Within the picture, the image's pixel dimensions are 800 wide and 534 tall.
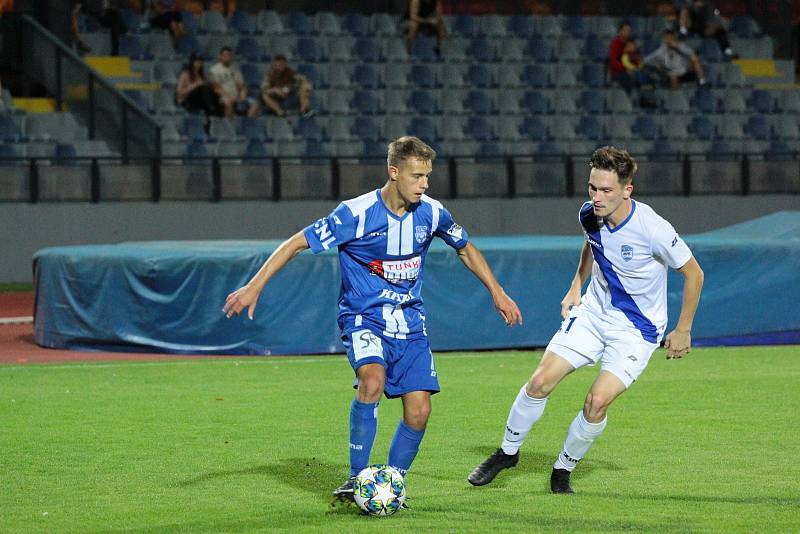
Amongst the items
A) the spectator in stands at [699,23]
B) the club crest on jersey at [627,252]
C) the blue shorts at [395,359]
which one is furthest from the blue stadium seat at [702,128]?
the blue shorts at [395,359]

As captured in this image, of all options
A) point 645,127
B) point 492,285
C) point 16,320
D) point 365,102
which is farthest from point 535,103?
point 492,285

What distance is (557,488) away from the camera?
25.1 ft

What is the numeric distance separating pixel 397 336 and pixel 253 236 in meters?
16.6

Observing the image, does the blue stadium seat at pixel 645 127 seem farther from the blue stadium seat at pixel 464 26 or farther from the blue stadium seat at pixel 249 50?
the blue stadium seat at pixel 249 50

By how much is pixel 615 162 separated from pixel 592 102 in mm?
20316

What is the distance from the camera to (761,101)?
2845 cm

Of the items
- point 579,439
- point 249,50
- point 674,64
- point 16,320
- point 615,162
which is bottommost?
point 16,320

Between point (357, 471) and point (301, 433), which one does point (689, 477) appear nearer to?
point (357, 471)

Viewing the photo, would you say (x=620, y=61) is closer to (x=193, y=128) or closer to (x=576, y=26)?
(x=576, y=26)

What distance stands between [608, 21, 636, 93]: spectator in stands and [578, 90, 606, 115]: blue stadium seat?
526mm

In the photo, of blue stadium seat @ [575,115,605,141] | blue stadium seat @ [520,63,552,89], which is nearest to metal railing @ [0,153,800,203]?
blue stadium seat @ [575,115,605,141]

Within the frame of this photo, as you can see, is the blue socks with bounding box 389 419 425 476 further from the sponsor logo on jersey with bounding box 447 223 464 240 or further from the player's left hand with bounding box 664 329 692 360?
the player's left hand with bounding box 664 329 692 360

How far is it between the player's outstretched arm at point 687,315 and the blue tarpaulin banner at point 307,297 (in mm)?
7612

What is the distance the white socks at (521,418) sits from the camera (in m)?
7.66
